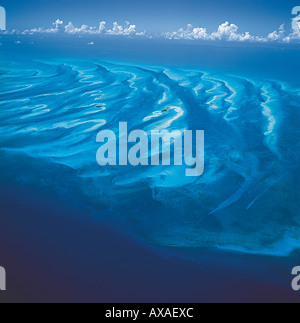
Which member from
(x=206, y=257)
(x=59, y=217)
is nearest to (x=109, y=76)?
(x=59, y=217)

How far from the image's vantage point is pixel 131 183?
265 inches

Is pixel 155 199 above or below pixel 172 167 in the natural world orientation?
below

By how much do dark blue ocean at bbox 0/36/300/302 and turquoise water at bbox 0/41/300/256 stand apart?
0.04 metres

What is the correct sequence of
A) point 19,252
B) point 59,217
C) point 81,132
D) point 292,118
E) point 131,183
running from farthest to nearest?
point 292,118 → point 81,132 → point 131,183 → point 59,217 → point 19,252

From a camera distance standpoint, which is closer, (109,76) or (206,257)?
(206,257)

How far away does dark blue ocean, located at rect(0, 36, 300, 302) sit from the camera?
4539 millimetres

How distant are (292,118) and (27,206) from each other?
400 inches

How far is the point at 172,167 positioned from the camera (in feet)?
24.4

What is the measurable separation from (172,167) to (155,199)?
1499mm

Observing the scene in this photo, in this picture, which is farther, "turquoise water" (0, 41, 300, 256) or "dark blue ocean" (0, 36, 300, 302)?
"turquoise water" (0, 41, 300, 256)
